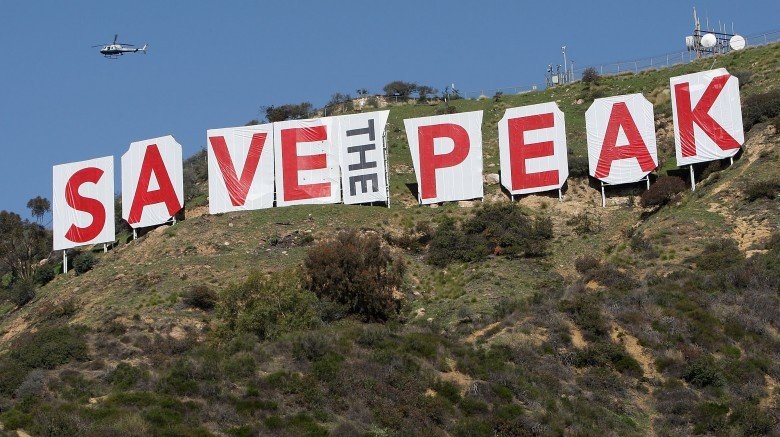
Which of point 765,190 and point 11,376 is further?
point 765,190

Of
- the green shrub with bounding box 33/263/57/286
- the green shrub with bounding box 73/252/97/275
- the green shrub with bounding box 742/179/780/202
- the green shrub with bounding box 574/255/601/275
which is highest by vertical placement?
the green shrub with bounding box 742/179/780/202

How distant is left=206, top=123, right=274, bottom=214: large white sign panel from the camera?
72562mm

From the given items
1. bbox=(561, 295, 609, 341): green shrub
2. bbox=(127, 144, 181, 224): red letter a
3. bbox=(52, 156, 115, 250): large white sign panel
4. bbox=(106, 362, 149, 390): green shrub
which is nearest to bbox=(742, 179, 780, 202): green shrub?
bbox=(561, 295, 609, 341): green shrub

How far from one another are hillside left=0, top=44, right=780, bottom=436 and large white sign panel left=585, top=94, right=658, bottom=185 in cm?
143

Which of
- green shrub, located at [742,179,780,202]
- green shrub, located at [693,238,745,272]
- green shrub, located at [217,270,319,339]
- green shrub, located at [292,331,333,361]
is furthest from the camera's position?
green shrub, located at [742,179,780,202]

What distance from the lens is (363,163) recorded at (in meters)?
72.1

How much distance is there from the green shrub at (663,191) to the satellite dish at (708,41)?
21.4m

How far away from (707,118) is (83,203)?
102 feet

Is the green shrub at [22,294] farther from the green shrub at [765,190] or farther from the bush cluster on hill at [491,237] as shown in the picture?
the green shrub at [765,190]

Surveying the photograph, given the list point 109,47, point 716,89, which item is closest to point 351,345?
point 716,89

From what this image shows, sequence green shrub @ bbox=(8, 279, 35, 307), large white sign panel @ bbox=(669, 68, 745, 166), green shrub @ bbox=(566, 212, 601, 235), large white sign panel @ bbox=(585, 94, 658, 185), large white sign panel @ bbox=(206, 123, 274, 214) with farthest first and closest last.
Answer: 1. large white sign panel @ bbox=(206, 123, 274, 214)
2. large white sign panel @ bbox=(585, 94, 658, 185)
3. green shrub @ bbox=(8, 279, 35, 307)
4. large white sign panel @ bbox=(669, 68, 745, 166)
5. green shrub @ bbox=(566, 212, 601, 235)

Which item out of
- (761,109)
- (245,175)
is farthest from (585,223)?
(245,175)

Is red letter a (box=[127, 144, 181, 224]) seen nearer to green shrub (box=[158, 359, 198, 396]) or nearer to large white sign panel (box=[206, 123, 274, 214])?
large white sign panel (box=[206, 123, 274, 214])

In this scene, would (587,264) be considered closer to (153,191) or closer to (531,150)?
(531,150)
